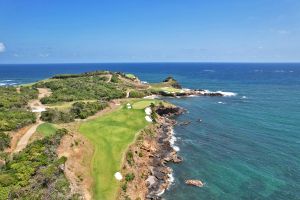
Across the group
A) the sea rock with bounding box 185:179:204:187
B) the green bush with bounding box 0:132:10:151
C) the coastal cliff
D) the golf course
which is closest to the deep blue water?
the sea rock with bounding box 185:179:204:187

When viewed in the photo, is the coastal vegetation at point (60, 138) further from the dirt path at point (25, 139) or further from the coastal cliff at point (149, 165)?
the dirt path at point (25, 139)

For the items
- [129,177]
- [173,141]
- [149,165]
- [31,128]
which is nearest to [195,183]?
[149,165]

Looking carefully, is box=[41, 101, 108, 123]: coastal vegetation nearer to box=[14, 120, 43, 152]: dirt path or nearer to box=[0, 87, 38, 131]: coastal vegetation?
box=[0, 87, 38, 131]: coastal vegetation

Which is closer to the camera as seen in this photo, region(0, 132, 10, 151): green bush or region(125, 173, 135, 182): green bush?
region(125, 173, 135, 182): green bush

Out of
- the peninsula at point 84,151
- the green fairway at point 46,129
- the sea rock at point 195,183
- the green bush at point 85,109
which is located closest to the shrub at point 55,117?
the peninsula at point 84,151

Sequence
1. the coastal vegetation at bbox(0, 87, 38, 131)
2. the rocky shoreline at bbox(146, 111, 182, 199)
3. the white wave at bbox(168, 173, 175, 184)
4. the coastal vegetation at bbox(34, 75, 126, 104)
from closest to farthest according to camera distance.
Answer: the rocky shoreline at bbox(146, 111, 182, 199), the white wave at bbox(168, 173, 175, 184), the coastal vegetation at bbox(0, 87, 38, 131), the coastal vegetation at bbox(34, 75, 126, 104)

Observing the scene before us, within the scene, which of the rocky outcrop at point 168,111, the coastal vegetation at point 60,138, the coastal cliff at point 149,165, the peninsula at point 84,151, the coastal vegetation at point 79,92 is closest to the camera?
the coastal vegetation at point 60,138

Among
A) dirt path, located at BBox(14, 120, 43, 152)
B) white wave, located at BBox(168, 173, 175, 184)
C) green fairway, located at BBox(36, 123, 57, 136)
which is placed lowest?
white wave, located at BBox(168, 173, 175, 184)
